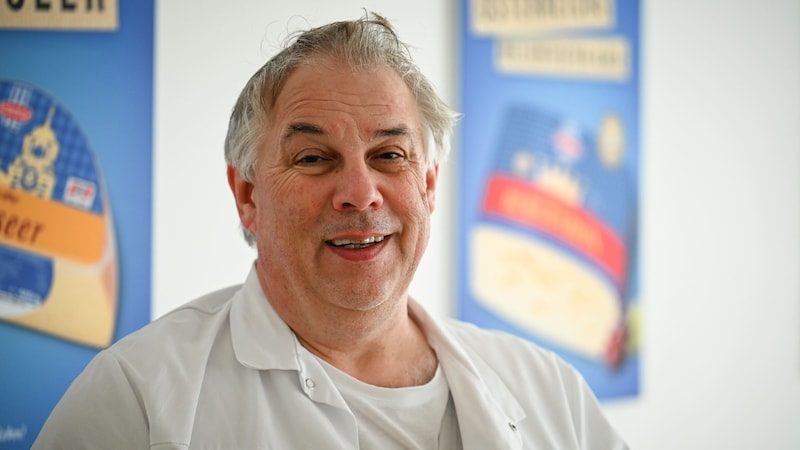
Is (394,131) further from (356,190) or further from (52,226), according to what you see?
(52,226)

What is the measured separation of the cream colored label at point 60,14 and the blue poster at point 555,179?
0.96 meters

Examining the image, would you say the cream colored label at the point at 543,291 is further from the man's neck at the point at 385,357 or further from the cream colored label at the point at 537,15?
the man's neck at the point at 385,357

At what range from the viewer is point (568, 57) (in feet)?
7.57

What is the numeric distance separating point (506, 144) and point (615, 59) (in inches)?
20.1

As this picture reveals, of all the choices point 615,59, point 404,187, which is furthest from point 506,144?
point 404,187

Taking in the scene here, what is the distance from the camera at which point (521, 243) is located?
223 centimetres

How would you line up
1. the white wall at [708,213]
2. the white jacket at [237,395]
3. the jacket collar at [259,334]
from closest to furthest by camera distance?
the white jacket at [237,395] < the jacket collar at [259,334] < the white wall at [708,213]

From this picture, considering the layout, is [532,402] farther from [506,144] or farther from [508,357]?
[506,144]

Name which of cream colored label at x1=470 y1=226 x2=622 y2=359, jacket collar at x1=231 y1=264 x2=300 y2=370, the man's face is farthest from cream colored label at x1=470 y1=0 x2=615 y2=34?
jacket collar at x1=231 y1=264 x2=300 y2=370

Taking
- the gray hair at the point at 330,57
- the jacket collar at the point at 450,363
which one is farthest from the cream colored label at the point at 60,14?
the jacket collar at the point at 450,363

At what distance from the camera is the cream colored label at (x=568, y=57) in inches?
87.0

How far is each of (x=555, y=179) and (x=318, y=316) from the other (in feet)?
4.15

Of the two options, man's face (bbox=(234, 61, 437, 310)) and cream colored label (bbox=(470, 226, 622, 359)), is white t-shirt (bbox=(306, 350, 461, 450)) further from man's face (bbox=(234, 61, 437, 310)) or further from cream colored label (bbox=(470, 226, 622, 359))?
cream colored label (bbox=(470, 226, 622, 359))

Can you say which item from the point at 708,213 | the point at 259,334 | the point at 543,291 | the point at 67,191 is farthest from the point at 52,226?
the point at 708,213
